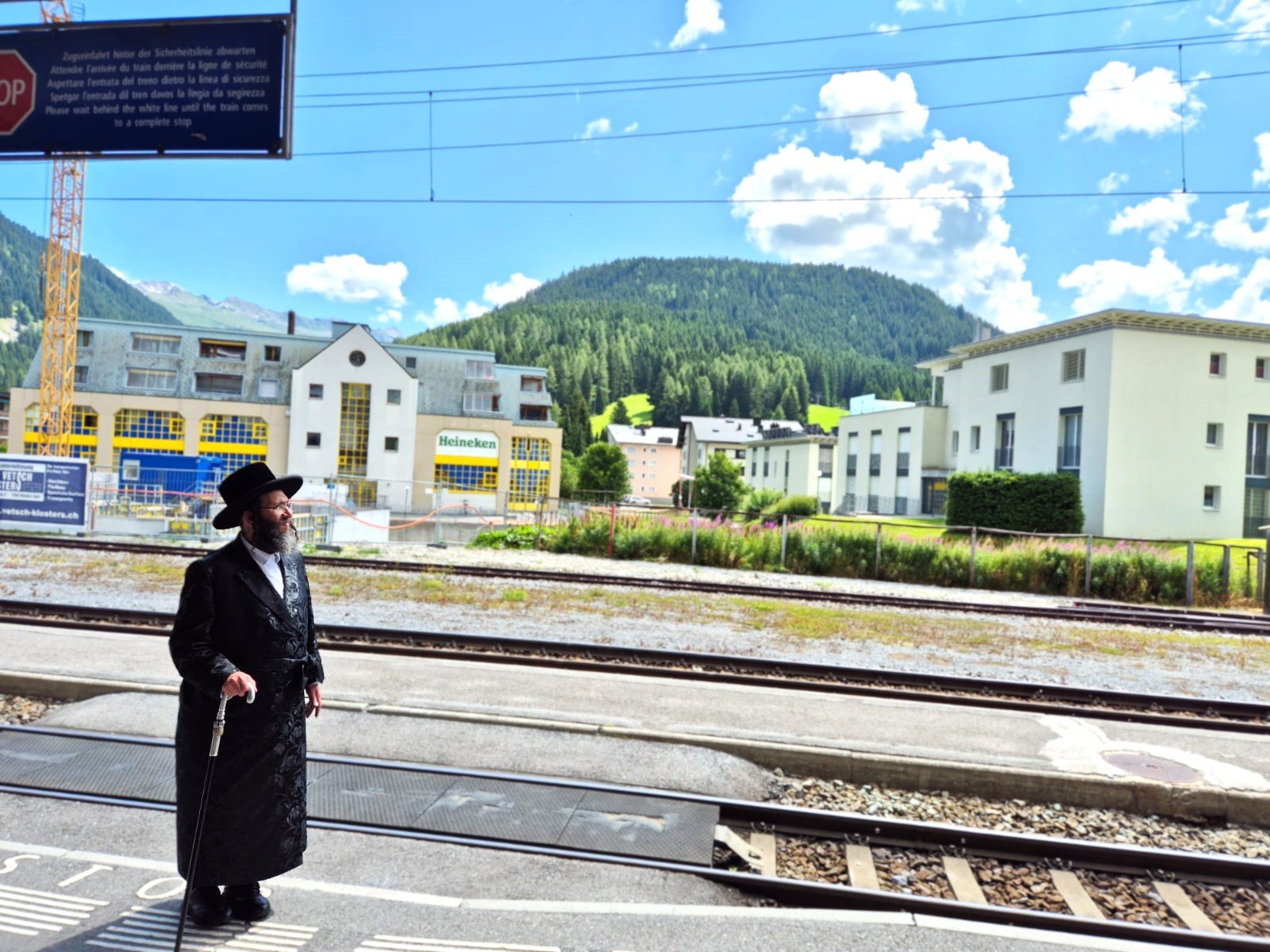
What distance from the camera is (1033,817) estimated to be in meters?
6.48

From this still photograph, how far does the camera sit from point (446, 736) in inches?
293

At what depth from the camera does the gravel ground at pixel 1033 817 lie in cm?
618

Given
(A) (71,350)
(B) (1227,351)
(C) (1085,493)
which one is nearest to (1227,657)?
(C) (1085,493)

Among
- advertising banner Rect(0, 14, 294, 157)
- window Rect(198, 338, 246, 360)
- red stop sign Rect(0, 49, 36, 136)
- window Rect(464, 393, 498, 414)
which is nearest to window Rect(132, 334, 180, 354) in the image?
window Rect(198, 338, 246, 360)

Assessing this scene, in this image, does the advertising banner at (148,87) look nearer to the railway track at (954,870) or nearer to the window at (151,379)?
the railway track at (954,870)

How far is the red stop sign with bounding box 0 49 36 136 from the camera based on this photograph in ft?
31.2

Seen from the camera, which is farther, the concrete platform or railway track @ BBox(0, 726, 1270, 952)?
the concrete platform

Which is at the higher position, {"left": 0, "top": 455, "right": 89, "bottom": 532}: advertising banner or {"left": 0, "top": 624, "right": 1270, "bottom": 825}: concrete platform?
{"left": 0, "top": 455, "right": 89, "bottom": 532}: advertising banner

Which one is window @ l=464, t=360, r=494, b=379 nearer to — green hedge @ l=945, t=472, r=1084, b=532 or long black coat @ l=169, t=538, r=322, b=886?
green hedge @ l=945, t=472, r=1084, b=532

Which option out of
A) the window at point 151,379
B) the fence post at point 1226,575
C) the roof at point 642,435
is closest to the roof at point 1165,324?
the fence post at point 1226,575

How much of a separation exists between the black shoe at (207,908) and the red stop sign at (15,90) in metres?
8.88

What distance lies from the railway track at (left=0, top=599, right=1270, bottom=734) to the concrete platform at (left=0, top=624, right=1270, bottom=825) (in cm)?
26

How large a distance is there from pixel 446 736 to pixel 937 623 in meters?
10.6

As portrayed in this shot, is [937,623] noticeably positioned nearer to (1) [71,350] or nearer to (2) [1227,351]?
(2) [1227,351]
